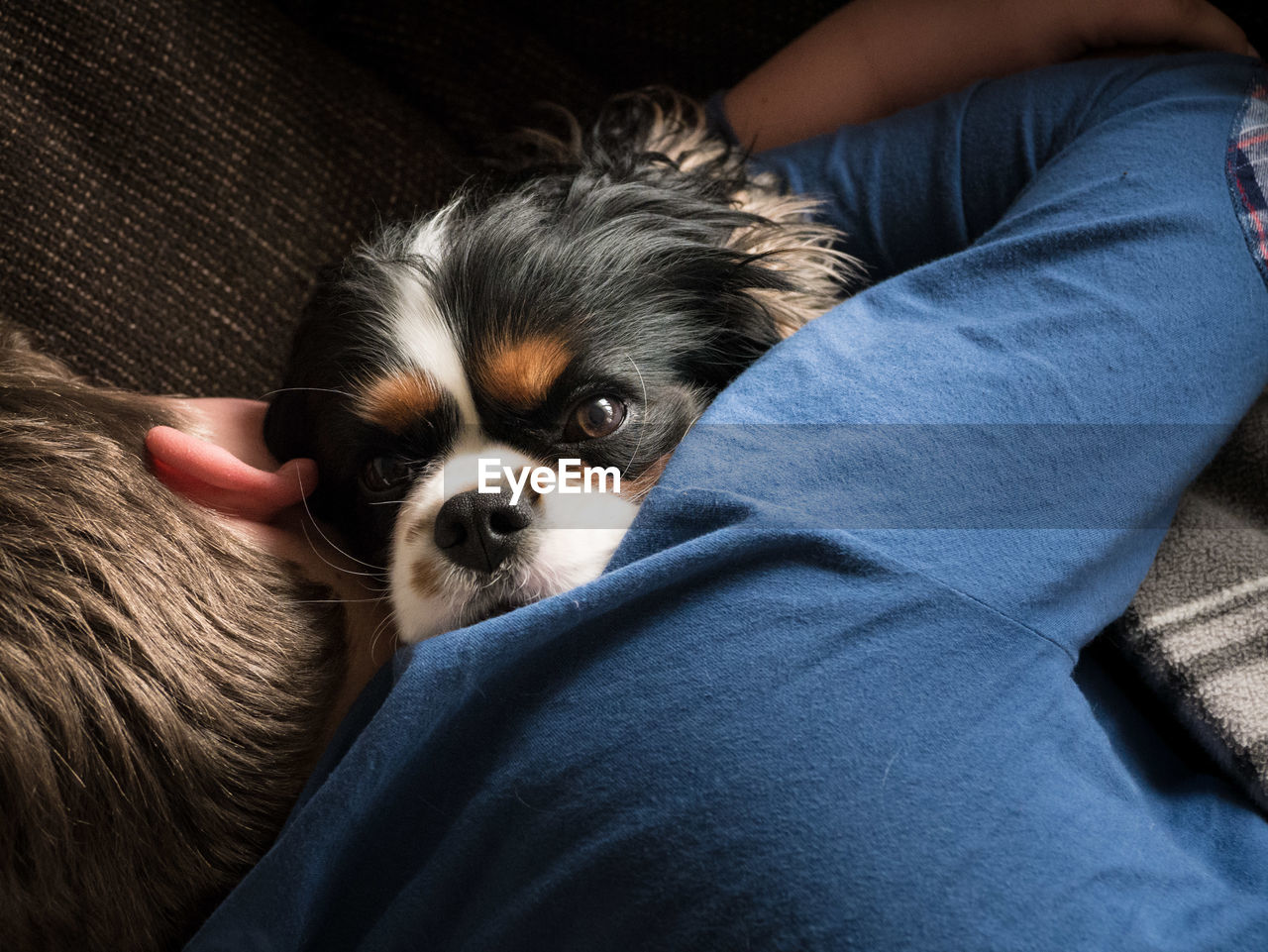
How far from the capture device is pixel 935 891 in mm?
582

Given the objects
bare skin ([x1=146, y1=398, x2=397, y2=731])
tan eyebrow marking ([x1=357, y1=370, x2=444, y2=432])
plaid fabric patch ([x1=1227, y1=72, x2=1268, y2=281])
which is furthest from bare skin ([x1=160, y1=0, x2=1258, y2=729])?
plaid fabric patch ([x1=1227, y1=72, x2=1268, y2=281])

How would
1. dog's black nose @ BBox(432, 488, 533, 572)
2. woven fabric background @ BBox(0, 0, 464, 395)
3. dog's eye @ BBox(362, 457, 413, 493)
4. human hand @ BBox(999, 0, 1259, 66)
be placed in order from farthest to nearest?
woven fabric background @ BBox(0, 0, 464, 395), human hand @ BBox(999, 0, 1259, 66), dog's eye @ BBox(362, 457, 413, 493), dog's black nose @ BBox(432, 488, 533, 572)

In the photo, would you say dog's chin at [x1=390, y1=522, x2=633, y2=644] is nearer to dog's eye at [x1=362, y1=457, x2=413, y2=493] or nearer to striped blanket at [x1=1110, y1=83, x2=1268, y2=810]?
dog's eye at [x1=362, y1=457, x2=413, y2=493]

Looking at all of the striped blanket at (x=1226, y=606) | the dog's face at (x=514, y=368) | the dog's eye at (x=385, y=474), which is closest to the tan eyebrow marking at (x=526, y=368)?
the dog's face at (x=514, y=368)

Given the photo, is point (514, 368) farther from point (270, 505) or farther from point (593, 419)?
point (270, 505)

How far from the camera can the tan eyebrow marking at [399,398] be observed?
35.2 inches

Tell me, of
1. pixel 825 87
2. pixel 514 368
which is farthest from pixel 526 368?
pixel 825 87

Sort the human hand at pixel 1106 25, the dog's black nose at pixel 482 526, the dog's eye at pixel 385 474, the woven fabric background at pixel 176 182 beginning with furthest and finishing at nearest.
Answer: the woven fabric background at pixel 176 182, the human hand at pixel 1106 25, the dog's eye at pixel 385 474, the dog's black nose at pixel 482 526

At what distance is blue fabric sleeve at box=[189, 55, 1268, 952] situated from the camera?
60 centimetres

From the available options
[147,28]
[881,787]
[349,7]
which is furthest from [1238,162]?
[147,28]

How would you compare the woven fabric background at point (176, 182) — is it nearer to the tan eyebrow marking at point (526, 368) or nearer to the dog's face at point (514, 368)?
the dog's face at point (514, 368)

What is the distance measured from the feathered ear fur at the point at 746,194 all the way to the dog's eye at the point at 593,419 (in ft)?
0.80

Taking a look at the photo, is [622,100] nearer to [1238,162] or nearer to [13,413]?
[1238,162]

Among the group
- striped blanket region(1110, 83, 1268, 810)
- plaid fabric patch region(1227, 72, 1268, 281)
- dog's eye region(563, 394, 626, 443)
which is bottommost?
striped blanket region(1110, 83, 1268, 810)
